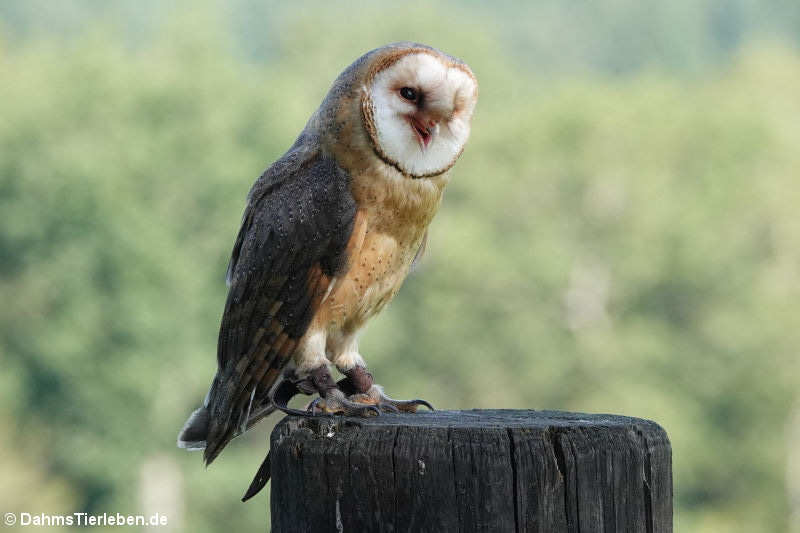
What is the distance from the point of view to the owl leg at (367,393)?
11.9ft

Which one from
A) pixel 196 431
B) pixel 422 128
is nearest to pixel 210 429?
pixel 196 431

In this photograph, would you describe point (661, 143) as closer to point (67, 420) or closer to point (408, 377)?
point (408, 377)

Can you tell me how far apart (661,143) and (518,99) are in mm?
16921

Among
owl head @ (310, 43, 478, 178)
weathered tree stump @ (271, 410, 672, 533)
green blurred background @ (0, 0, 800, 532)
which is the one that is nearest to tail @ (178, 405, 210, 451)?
owl head @ (310, 43, 478, 178)

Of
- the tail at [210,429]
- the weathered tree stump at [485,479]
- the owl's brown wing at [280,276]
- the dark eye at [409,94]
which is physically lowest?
the weathered tree stump at [485,479]

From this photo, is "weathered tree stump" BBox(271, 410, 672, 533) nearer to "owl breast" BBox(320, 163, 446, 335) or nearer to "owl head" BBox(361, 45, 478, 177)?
"owl breast" BBox(320, 163, 446, 335)

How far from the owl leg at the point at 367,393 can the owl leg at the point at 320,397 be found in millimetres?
65

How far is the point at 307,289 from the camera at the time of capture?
12.3ft

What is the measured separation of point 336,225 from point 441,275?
3023 centimetres

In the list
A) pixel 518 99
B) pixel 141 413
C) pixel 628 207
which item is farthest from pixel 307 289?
pixel 518 99

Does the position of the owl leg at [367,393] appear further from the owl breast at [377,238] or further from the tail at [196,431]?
the tail at [196,431]

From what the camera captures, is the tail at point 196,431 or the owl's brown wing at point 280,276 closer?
the owl's brown wing at point 280,276

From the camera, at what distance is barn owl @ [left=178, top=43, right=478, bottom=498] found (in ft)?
12.0

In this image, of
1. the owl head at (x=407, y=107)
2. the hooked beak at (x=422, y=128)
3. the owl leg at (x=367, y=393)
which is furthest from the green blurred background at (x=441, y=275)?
the hooked beak at (x=422, y=128)
